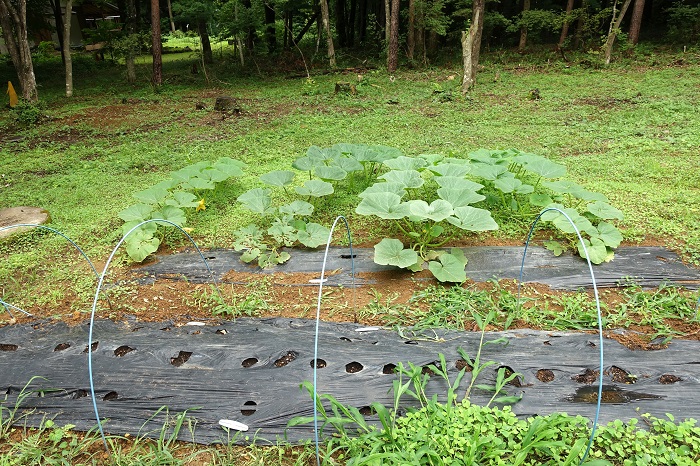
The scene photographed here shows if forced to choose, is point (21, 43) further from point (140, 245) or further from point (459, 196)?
point (459, 196)

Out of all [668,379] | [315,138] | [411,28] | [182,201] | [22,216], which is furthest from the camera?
[411,28]

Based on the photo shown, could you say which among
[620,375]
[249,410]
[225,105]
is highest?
[225,105]

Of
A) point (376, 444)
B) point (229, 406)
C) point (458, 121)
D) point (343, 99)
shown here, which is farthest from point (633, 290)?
point (343, 99)

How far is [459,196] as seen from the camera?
149 inches

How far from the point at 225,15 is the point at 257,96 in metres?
4.02

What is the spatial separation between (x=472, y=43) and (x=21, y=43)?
9.50 metres

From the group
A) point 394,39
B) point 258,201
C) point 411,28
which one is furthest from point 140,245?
point 411,28

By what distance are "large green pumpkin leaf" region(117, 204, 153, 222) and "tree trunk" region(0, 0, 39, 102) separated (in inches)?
317

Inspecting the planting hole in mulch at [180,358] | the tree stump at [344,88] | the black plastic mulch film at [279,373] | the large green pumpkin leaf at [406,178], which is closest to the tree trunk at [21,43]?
the tree stump at [344,88]

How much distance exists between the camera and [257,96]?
1076cm

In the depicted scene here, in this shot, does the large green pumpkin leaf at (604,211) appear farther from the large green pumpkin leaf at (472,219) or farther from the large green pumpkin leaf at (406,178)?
the large green pumpkin leaf at (406,178)

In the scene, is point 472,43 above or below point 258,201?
above

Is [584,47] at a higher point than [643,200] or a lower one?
higher

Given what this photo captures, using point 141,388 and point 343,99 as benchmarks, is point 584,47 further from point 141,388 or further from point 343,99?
point 141,388
